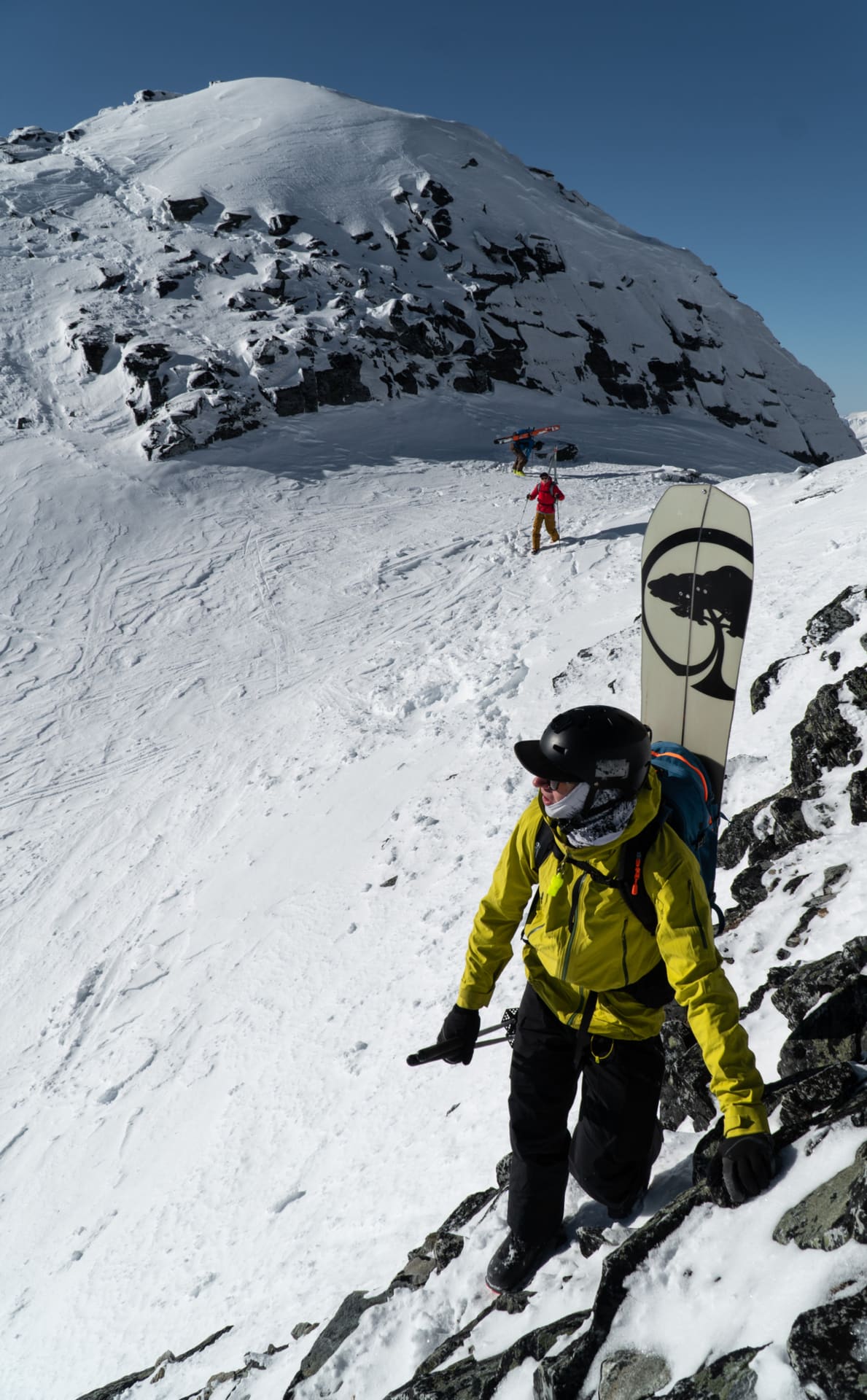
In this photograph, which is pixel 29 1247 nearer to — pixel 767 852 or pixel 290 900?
pixel 290 900

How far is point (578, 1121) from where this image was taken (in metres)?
3.14

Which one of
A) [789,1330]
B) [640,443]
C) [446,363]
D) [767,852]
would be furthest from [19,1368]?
[446,363]

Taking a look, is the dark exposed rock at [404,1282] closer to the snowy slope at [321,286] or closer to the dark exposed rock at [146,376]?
the snowy slope at [321,286]

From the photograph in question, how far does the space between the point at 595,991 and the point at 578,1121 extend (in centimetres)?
68

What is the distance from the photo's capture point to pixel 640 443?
100ft

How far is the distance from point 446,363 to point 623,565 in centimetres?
2550

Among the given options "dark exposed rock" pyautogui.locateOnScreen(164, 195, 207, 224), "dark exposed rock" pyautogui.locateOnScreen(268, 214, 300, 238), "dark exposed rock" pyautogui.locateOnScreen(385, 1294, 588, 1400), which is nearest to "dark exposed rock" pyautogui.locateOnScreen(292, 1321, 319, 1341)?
"dark exposed rock" pyautogui.locateOnScreen(385, 1294, 588, 1400)

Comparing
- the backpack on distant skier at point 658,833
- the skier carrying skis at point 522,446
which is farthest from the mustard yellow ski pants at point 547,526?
the backpack on distant skier at point 658,833

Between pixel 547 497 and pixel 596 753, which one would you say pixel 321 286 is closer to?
pixel 547 497

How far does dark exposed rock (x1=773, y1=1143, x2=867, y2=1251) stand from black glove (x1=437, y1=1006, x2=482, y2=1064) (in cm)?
141

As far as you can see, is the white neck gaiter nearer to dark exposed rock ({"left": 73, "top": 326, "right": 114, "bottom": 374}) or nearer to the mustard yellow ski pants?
the mustard yellow ski pants

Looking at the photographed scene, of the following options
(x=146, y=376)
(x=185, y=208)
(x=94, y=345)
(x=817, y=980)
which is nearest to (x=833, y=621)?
(x=817, y=980)

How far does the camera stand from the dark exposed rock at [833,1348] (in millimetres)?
1570

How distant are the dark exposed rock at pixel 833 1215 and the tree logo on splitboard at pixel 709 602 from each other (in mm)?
3334
